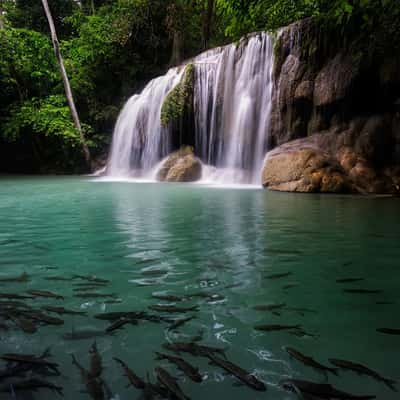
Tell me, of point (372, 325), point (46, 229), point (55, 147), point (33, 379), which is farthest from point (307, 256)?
point (55, 147)

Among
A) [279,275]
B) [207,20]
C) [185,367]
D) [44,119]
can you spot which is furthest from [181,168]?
[185,367]

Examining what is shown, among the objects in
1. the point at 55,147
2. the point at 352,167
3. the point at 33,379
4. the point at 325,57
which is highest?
the point at 325,57

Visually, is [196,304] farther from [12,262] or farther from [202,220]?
[202,220]

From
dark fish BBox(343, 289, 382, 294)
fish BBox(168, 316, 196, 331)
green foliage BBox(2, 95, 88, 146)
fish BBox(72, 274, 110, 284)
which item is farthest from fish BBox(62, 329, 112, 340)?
green foliage BBox(2, 95, 88, 146)

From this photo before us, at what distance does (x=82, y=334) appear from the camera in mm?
1803

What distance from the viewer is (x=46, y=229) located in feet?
15.0

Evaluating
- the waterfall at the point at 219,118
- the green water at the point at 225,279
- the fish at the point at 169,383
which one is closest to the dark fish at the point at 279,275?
the green water at the point at 225,279

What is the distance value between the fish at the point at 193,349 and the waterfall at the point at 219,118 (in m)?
11.4

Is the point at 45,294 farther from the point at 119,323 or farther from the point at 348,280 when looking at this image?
the point at 348,280

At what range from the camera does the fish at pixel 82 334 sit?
177cm

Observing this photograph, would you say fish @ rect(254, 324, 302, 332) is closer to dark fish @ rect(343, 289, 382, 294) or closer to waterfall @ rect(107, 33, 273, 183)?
dark fish @ rect(343, 289, 382, 294)

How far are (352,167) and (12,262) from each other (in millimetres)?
9181

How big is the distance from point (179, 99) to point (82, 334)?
48.2 feet

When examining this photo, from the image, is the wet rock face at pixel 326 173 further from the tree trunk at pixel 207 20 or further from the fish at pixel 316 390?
the tree trunk at pixel 207 20
